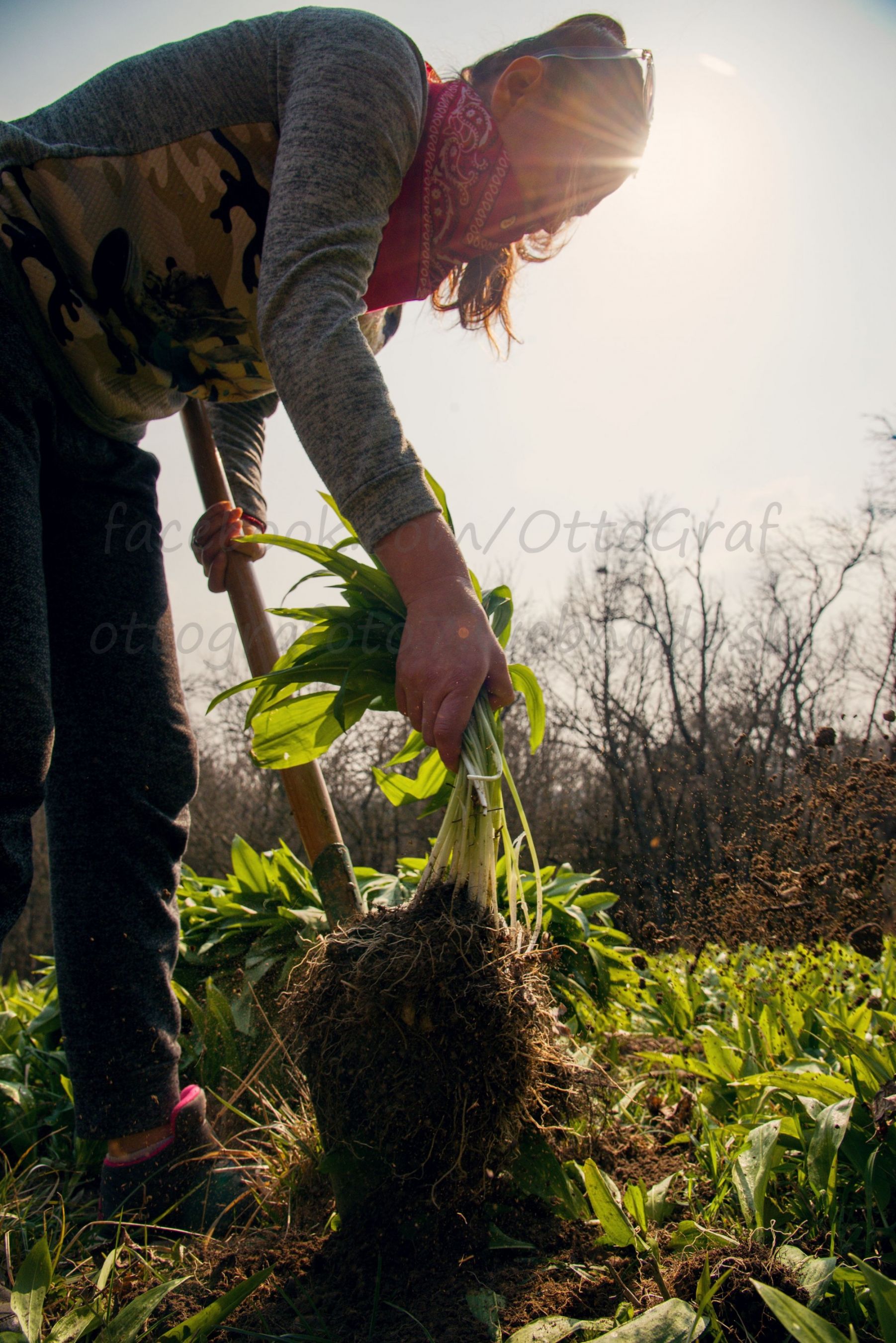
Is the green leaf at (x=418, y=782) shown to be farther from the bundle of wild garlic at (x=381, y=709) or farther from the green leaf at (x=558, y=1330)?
the green leaf at (x=558, y=1330)

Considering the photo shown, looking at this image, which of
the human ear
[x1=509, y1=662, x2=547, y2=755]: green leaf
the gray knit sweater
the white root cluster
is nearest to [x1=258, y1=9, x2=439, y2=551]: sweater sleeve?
the gray knit sweater

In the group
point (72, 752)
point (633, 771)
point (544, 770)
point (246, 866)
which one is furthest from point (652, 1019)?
point (544, 770)

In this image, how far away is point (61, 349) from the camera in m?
1.39

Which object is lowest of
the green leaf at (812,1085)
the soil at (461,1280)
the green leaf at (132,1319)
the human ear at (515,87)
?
the soil at (461,1280)

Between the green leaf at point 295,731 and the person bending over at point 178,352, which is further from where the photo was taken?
the green leaf at point 295,731

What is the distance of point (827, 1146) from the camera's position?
1126 mm

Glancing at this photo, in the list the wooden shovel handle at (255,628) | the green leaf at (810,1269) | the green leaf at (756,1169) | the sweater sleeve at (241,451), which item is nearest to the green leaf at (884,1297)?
the green leaf at (810,1269)

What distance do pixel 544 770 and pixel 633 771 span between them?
1.86 metres

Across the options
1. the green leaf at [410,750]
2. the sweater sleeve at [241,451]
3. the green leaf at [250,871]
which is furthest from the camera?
the green leaf at [250,871]

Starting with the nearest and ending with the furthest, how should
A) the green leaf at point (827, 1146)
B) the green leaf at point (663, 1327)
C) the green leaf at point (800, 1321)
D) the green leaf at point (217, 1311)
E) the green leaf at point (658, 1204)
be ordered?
1. the green leaf at point (800, 1321)
2. the green leaf at point (663, 1327)
3. the green leaf at point (217, 1311)
4. the green leaf at point (827, 1146)
5. the green leaf at point (658, 1204)

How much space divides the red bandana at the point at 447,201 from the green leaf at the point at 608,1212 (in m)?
1.66

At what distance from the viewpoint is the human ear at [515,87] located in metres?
1.44

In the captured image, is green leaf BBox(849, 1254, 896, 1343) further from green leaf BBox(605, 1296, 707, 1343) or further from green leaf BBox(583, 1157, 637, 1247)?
green leaf BBox(583, 1157, 637, 1247)

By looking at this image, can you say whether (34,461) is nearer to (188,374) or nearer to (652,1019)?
(188,374)
